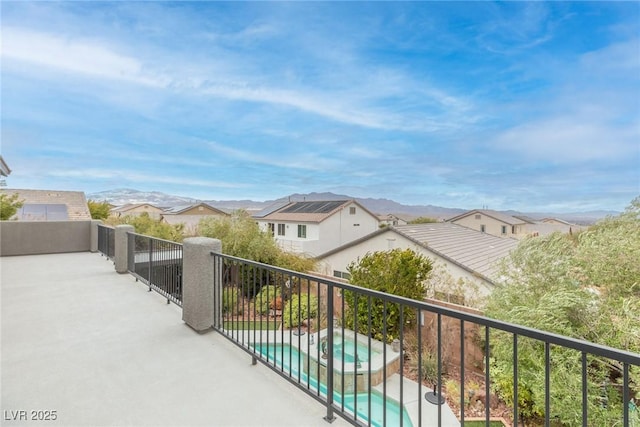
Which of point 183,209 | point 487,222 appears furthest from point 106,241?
point 487,222

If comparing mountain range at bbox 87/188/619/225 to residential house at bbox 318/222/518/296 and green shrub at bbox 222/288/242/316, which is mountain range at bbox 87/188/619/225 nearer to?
residential house at bbox 318/222/518/296

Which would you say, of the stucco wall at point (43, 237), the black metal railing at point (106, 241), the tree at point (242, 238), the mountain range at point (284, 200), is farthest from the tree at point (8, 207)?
the mountain range at point (284, 200)

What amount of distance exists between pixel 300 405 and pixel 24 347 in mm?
2963

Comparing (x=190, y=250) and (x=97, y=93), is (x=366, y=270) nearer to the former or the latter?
(x=190, y=250)

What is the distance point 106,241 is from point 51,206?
9701 mm

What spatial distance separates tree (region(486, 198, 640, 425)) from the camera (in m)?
3.90

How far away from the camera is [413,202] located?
3155cm

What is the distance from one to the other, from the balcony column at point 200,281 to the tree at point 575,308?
419cm

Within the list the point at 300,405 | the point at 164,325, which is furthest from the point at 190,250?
the point at 300,405

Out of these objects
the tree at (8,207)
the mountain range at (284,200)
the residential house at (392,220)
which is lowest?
the residential house at (392,220)

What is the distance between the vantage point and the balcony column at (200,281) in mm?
3539

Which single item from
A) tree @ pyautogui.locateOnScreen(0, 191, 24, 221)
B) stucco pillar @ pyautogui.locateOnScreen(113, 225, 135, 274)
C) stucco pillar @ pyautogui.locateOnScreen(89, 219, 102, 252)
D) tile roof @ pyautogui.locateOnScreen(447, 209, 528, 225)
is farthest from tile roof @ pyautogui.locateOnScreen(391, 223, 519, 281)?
tree @ pyautogui.locateOnScreen(0, 191, 24, 221)

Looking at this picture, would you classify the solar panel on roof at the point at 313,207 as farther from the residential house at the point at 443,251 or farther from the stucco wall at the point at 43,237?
the stucco wall at the point at 43,237

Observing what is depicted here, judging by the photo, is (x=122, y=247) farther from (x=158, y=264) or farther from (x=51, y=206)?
(x=51, y=206)
